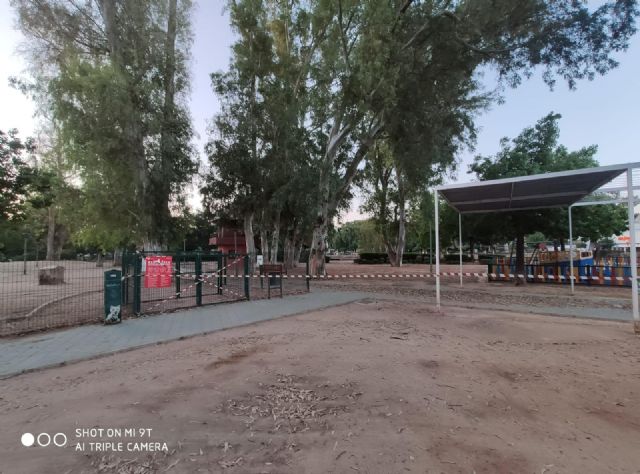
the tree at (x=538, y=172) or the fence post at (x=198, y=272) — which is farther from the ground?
the tree at (x=538, y=172)

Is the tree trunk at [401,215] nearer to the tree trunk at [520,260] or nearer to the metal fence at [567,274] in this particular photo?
the metal fence at [567,274]

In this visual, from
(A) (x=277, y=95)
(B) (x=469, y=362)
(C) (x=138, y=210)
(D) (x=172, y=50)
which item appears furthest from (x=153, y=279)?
(A) (x=277, y=95)

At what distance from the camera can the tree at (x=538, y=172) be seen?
55.6ft

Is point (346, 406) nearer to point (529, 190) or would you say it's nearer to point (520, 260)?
point (529, 190)

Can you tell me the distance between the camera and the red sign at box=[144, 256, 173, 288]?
954cm

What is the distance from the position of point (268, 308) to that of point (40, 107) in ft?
51.9

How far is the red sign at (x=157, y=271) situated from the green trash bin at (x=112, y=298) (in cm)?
120

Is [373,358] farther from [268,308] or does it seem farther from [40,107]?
[40,107]

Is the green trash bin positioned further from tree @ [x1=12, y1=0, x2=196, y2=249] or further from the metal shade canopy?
tree @ [x1=12, y1=0, x2=196, y2=249]

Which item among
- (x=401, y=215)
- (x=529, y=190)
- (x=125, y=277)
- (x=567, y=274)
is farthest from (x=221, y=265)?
(x=401, y=215)

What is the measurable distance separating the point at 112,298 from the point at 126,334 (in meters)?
1.32

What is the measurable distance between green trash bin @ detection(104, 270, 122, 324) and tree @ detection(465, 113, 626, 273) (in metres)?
16.4

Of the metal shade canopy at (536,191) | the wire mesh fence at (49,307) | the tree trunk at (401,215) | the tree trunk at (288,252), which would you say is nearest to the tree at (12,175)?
the wire mesh fence at (49,307)

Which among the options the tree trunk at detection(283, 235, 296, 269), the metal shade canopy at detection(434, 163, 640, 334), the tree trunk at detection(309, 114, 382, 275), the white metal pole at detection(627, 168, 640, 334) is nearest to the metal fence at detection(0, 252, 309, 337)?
the tree trunk at detection(309, 114, 382, 275)
